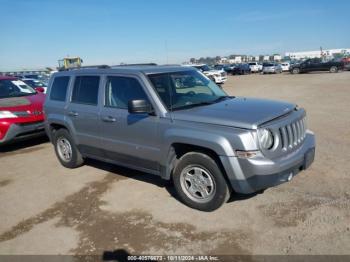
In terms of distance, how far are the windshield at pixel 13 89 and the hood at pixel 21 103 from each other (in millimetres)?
427

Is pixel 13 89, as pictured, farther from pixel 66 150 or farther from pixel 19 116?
pixel 66 150

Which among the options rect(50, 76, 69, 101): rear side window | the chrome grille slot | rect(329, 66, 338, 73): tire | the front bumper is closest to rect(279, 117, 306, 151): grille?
the chrome grille slot

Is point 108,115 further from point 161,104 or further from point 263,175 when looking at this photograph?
point 263,175

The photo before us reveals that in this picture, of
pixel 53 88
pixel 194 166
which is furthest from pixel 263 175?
pixel 53 88

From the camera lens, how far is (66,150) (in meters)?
6.76

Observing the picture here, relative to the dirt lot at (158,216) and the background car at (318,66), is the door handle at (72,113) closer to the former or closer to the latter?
the dirt lot at (158,216)

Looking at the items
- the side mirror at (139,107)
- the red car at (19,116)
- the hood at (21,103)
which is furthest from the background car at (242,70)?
the side mirror at (139,107)

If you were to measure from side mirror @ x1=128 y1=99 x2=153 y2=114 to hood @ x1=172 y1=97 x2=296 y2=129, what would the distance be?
38cm

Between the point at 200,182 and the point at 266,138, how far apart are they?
1070 mm

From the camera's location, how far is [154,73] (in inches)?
200

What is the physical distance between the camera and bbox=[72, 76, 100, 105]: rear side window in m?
5.69

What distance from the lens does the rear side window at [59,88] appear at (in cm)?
648

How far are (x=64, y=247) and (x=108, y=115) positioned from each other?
2.16 m

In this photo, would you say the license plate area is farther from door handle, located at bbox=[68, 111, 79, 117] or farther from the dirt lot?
door handle, located at bbox=[68, 111, 79, 117]
